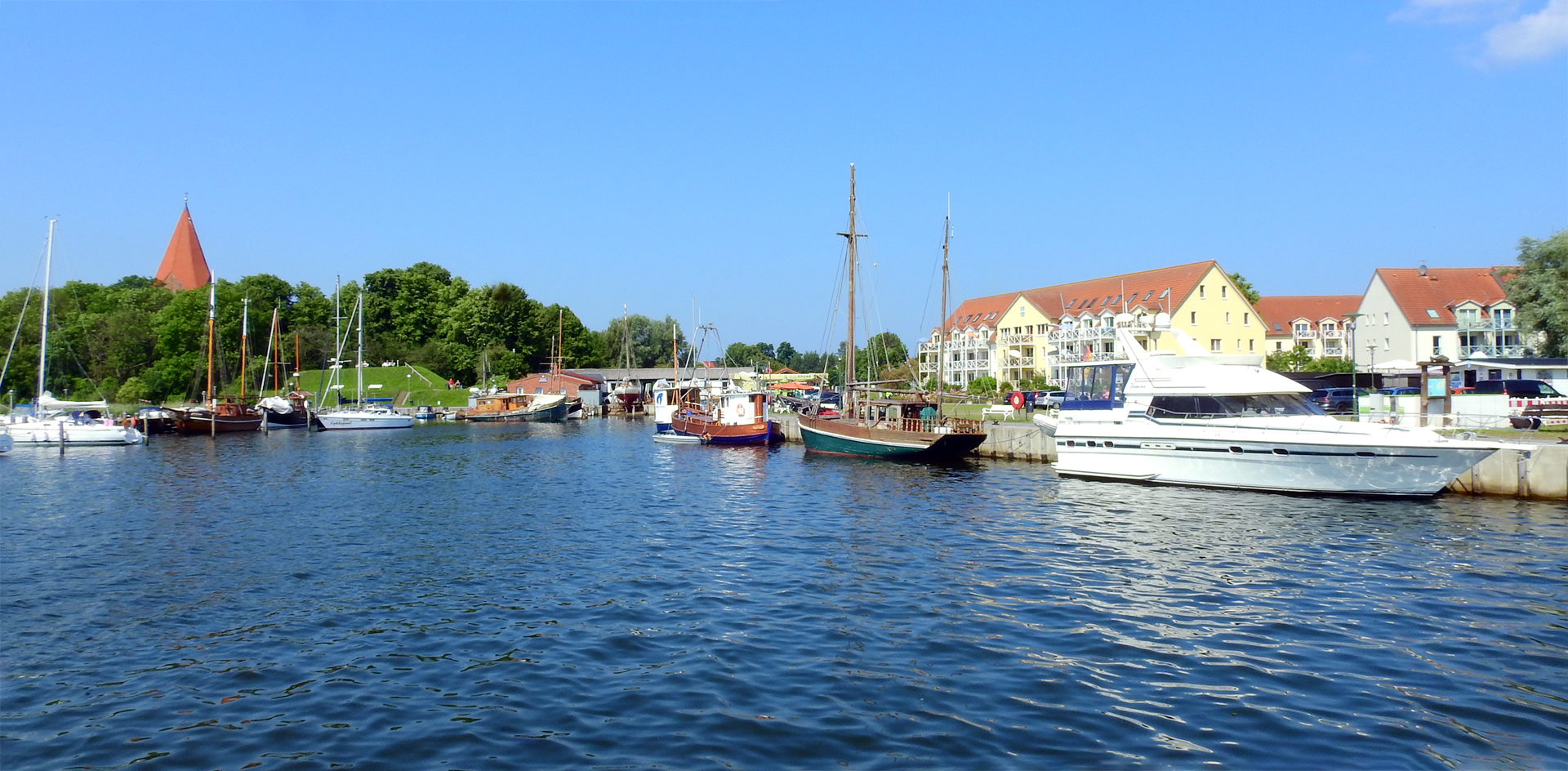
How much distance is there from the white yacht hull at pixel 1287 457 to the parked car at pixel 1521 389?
16809 mm

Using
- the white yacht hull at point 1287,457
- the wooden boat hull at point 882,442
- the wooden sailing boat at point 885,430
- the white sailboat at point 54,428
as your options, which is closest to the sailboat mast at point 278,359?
the white sailboat at point 54,428

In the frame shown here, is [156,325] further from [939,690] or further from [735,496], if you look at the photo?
[939,690]

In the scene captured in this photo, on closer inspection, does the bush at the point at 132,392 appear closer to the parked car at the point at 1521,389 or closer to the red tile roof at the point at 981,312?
the red tile roof at the point at 981,312

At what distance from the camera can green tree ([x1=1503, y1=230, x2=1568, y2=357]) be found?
4488cm

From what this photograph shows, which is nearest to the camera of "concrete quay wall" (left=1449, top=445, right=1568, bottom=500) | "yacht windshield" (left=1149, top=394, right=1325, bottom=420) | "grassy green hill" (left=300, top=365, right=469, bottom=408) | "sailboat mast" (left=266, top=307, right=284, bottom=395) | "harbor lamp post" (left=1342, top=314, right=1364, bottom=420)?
"concrete quay wall" (left=1449, top=445, right=1568, bottom=500)

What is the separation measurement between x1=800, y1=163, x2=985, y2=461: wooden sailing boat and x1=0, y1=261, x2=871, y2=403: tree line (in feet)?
118

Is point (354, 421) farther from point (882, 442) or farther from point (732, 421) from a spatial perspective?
point (882, 442)

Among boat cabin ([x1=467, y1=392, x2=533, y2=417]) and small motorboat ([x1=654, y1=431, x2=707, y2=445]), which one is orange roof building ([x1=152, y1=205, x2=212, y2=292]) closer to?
boat cabin ([x1=467, y1=392, x2=533, y2=417])

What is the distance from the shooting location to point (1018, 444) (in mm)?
37344

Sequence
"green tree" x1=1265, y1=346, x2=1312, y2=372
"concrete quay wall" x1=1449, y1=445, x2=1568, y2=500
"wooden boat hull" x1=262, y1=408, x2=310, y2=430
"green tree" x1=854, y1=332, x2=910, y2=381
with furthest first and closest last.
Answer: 1. "green tree" x1=854, y1=332, x2=910, y2=381
2. "wooden boat hull" x1=262, y1=408, x2=310, y2=430
3. "green tree" x1=1265, y1=346, x2=1312, y2=372
4. "concrete quay wall" x1=1449, y1=445, x2=1568, y2=500

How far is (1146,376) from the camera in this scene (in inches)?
1065

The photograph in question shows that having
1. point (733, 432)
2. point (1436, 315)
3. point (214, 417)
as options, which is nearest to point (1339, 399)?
point (733, 432)

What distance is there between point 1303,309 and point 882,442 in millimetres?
67468

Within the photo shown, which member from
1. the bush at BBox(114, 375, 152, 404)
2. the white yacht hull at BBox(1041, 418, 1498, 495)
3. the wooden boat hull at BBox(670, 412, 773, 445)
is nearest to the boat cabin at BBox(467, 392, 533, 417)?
the bush at BBox(114, 375, 152, 404)
